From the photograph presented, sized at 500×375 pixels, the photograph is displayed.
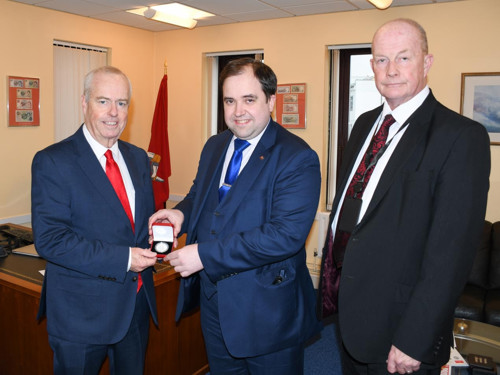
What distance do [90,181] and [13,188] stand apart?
3.33 metres

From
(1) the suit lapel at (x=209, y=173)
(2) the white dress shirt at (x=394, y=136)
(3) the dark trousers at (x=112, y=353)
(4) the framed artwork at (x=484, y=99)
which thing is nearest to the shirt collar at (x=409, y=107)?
(2) the white dress shirt at (x=394, y=136)

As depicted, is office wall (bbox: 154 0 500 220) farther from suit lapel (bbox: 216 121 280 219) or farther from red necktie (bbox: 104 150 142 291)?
red necktie (bbox: 104 150 142 291)


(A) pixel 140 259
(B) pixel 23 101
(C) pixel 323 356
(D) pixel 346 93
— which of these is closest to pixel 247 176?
(A) pixel 140 259

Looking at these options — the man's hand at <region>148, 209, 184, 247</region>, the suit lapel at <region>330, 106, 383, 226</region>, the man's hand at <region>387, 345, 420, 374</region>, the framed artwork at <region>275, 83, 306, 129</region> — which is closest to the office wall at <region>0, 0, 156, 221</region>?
the framed artwork at <region>275, 83, 306, 129</region>

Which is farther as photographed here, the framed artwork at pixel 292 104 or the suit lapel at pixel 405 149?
the framed artwork at pixel 292 104

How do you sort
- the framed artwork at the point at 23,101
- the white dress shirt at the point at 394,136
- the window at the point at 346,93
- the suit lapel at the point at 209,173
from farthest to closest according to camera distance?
the window at the point at 346,93, the framed artwork at the point at 23,101, the suit lapel at the point at 209,173, the white dress shirt at the point at 394,136

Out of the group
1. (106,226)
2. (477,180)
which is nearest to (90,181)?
(106,226)

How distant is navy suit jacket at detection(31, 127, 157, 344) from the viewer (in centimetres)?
183

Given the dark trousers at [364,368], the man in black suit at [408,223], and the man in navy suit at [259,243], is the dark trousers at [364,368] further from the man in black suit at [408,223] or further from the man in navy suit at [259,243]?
the man in navy suit at [259,243]

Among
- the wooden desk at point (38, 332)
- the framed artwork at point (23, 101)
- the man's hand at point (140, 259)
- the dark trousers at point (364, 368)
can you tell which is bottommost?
the wooden desk at point (38, 332)

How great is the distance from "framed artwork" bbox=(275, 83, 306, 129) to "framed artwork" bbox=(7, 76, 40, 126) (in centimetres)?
264

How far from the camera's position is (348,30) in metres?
4.86

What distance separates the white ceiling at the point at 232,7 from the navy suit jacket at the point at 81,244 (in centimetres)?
309

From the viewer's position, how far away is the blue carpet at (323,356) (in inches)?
136
